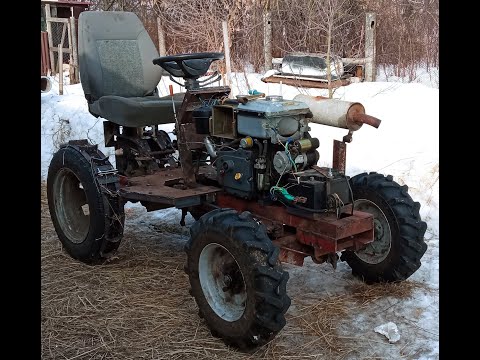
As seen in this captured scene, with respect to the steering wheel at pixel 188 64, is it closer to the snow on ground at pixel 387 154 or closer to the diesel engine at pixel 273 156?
the diesel engine at pixel 273 156

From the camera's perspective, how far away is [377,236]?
3.74 metres

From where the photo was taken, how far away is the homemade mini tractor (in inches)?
120

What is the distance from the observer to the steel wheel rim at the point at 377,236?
368 cm

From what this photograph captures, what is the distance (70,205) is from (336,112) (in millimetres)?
2256

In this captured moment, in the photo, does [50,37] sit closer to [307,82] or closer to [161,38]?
[161,38]

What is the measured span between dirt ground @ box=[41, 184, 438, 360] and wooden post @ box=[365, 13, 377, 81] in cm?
571

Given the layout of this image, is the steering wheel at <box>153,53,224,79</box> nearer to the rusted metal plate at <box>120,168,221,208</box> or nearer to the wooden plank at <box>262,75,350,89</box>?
the rusted metal plate at <box>120,168,221,208</box>

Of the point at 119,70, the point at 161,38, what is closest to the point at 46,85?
the point at 161,38

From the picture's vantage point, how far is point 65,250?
448 centimetres

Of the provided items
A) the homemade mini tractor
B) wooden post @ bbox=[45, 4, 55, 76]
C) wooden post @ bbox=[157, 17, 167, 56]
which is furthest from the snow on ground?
wooden post @ bbox=[45, 4, 55, 76]

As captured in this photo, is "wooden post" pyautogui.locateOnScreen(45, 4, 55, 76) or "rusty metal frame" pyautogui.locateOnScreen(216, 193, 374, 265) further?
"wooden post" pyautogui.locateOnScreen(45, 4, 55, 76)

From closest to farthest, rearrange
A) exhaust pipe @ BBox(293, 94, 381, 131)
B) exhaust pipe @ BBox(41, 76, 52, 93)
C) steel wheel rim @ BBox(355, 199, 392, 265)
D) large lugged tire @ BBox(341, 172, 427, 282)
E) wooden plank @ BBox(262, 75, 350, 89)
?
exhaust pipe @ BBox(293, 94, 381, 131) → large lugged tire @ BBox(341, 172, 427, 282) → steel wheel rim @ BBox(355, 199, 392, 265) → wooden plank @ BBox(262, 75, 350, 89) → exhaust pipe @ BBox(41, 76, 52, 93)

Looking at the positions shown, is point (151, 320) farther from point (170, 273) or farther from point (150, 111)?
point (150, 111)
